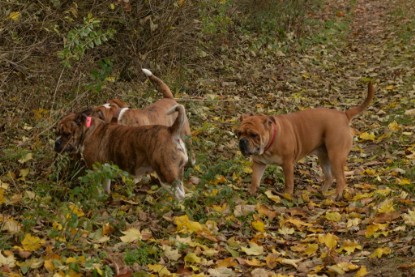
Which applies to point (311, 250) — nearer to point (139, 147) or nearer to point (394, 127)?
point (139, 147)

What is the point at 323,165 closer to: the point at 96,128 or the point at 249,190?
the point at 249,190

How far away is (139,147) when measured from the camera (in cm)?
718

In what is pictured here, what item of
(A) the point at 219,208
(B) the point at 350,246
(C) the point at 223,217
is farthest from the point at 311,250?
(A) the point at 219,208

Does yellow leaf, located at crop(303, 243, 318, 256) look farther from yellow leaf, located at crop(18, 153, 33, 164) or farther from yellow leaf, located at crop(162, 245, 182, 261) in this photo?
yellow leaf, located at crop(18, 153, 33, 164)

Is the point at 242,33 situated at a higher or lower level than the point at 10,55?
lower

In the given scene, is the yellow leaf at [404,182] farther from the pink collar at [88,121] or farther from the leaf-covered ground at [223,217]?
the pink collar at [88,121]

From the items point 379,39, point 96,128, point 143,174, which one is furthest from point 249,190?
point 379,39

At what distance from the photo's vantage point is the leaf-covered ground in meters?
5.50

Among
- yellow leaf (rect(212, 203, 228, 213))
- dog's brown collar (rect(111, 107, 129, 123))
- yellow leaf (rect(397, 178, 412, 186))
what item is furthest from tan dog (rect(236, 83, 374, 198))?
dog's brown collar (rect(111, 107, 129, 123))

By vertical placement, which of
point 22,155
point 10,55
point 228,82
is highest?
point 10,55

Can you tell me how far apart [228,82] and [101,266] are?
837 centimetres

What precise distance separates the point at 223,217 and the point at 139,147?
1232 mm

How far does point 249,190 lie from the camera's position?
793 centimetres

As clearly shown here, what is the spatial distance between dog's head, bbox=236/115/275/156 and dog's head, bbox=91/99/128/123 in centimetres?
164
